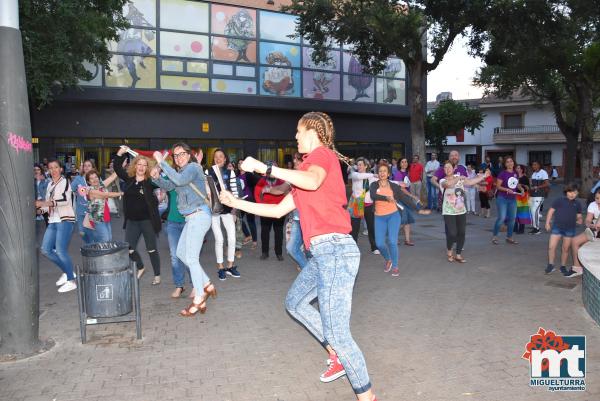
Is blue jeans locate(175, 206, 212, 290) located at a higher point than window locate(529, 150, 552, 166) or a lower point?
lower

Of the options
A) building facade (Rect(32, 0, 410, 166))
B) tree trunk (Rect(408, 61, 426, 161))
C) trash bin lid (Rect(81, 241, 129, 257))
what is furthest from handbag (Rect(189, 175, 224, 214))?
tree trunk (Rect(408, 61, 426, 161))

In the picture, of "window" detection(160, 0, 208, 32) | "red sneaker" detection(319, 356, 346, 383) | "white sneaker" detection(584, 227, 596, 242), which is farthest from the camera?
"window" detection(160, 0, 208, 32)

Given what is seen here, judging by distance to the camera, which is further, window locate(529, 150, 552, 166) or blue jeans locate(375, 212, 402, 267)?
window locate(529, 150, 552, 166)

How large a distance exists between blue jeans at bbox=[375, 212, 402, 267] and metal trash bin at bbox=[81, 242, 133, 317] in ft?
15.0

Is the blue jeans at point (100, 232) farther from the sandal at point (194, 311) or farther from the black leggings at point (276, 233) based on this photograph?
the black leggings at point (276, 233)

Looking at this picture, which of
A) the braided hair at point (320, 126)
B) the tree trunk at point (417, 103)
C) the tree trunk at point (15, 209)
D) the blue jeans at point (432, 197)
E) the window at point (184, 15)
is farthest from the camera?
the window at point (184, 15)

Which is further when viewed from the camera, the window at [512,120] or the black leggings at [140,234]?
the window at [512,120]

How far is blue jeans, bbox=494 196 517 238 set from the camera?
11797 millimetres

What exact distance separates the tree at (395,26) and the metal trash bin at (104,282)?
13.8m

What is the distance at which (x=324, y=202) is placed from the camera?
3723mm

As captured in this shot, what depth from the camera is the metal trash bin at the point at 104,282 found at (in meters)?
5.23

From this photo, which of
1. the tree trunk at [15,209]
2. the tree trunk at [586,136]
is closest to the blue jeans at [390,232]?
the tree trunk at [15,209]

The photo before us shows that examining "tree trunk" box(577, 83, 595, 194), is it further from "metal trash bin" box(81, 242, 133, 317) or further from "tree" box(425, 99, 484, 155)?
"metal trash bin" box(81, 242, 133, 317)

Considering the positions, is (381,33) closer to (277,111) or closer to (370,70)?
(370,70)
